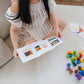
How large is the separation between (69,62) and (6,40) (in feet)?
2.01

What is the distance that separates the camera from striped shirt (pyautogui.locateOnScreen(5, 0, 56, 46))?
87 centimetres

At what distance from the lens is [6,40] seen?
1111 mm

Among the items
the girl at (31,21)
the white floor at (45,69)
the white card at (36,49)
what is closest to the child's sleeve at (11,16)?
the girl at (31,21)

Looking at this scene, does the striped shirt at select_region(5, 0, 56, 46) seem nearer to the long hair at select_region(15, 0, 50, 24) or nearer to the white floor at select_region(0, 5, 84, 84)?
the long hair at select_region(15, 0, 50, 24)

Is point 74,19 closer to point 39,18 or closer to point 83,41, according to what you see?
point 83,41

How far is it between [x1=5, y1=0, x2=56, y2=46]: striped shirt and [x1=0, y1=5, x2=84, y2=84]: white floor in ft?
0.62

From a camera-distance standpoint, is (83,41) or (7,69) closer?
(7,69)

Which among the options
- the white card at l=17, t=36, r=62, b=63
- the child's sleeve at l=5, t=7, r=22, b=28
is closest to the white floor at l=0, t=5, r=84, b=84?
the white card at l=17, t=36, r=62, b=63

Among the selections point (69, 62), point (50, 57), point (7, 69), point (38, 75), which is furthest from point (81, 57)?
point (7, 69)

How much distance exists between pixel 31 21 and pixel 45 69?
0.40m

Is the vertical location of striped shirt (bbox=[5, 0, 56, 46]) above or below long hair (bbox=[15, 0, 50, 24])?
below

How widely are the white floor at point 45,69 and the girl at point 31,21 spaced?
144 mm

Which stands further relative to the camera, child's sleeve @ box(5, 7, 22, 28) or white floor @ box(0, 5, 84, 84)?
white floor @ box(0, 5, 84, 84)

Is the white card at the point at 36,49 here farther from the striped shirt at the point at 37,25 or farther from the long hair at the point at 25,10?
Answer: the long hair at the point at 25,10
